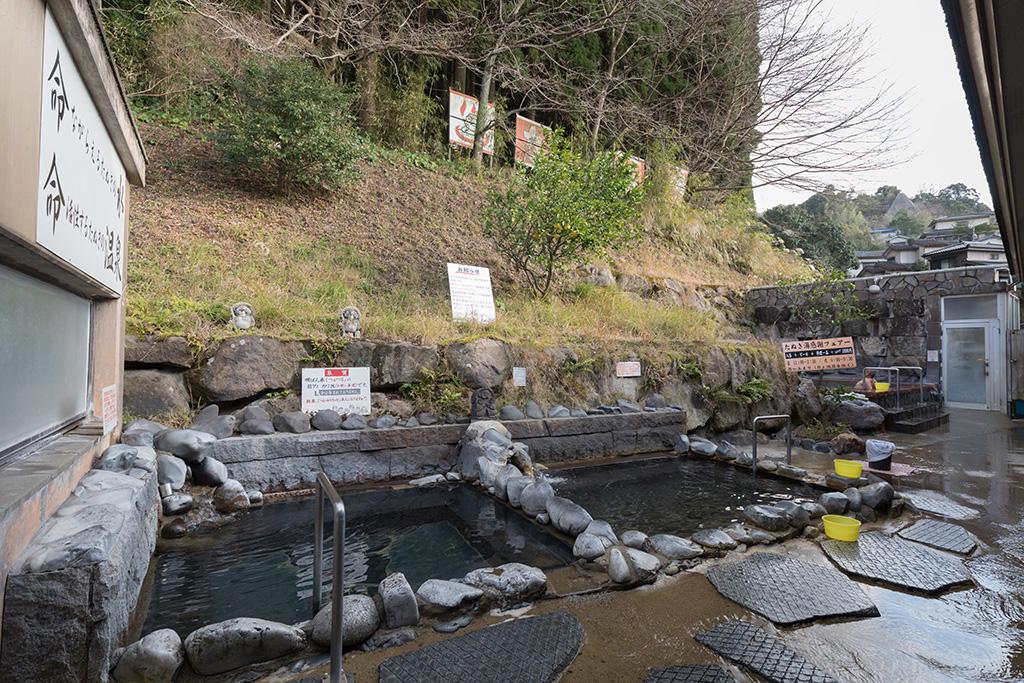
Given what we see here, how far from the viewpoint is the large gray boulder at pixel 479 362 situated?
6.02m

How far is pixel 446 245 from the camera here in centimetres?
966

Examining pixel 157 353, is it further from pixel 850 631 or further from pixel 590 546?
pixel 850 631

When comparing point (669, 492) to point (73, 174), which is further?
point (669, 492)

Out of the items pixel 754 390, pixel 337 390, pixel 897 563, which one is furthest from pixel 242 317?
pixel 754 390

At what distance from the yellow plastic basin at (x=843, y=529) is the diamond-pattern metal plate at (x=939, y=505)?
1213 mm

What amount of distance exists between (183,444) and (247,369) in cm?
116

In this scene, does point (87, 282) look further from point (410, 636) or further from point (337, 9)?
point (337, 9)

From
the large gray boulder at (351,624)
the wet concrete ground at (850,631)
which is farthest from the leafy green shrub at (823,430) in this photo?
the large gray boulder at (351,624)

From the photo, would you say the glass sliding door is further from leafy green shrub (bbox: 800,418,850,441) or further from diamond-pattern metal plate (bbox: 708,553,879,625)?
diamond-pattern metal plate (bbox: 708,553,879,625)

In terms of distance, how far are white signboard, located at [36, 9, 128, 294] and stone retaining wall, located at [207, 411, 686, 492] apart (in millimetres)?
1857

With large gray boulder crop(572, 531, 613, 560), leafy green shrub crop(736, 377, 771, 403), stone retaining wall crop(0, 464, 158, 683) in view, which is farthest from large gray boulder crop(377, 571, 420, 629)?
leafy green shrub crop(736, 377, 771, 403)

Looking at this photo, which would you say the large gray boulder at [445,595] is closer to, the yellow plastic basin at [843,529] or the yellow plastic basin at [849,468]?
the yellow plastic basin at [843,529]

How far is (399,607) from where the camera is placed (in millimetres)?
2330

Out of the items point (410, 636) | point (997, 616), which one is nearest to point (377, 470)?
point (410, 636)
